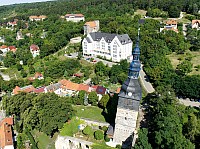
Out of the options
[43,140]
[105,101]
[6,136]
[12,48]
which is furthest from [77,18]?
[6,136]

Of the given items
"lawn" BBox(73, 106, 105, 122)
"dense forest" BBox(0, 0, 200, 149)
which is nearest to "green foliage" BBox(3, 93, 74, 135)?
"dense forest" BBox(0, 0, 200, 149)

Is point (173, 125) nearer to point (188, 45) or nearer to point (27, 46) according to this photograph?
point (188, 45)

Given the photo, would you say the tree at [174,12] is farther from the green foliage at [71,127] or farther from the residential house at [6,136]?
the residential house at [6,136]

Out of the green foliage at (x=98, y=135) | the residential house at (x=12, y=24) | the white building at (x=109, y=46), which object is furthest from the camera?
the residential house at (x=12, y=24)

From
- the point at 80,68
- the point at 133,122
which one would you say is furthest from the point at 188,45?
the point at 133,122

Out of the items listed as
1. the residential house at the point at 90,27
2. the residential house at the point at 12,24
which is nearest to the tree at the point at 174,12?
the residential house at the point at 90,27

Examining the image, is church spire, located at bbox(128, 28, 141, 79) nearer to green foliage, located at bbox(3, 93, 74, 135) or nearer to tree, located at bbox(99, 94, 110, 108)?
tree, located at bbox(99, 94, 110, 108)
